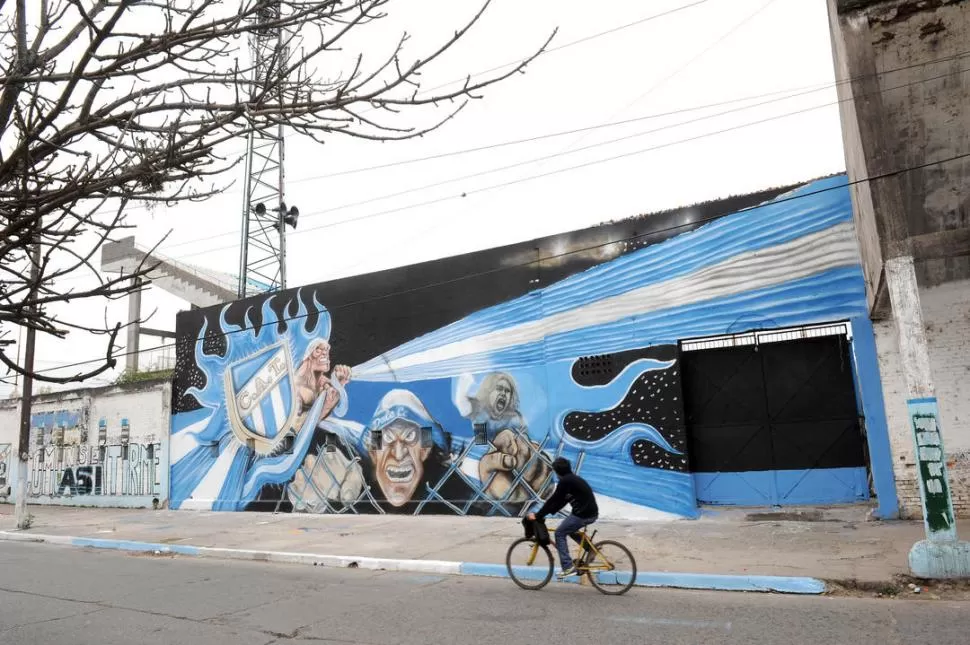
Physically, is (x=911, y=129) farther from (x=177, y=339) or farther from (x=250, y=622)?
(x=177, y=339)

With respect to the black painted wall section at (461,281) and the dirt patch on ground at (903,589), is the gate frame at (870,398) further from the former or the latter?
the dirt patch on ground at (903,589)

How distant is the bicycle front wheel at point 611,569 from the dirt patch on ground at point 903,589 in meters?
2.00

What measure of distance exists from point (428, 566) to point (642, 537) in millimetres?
3438

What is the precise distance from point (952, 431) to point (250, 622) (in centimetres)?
1037

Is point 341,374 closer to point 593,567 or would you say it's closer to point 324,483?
point 324,483

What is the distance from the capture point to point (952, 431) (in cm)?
1050

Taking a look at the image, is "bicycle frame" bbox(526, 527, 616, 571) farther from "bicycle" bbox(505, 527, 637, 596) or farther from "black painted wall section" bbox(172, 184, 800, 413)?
"black painted wall section" bbox(172, 184, 800, 413)

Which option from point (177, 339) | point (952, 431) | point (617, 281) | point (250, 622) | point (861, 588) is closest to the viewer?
point (250, 622)

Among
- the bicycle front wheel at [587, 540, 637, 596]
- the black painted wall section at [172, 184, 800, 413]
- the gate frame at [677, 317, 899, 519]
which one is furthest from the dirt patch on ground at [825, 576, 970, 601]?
the black painted wall section at [172, 184, 800, 413]

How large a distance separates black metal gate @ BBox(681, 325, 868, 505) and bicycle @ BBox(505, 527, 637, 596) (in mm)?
5045

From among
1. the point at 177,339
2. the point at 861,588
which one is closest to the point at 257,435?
the point at 177,339

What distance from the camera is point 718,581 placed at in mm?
7434

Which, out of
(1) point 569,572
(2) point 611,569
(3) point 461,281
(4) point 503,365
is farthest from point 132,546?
(2) point 611,569

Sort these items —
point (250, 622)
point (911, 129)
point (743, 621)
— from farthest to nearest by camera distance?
point (911, 129) < point (250, 622) < point (743, 621)
